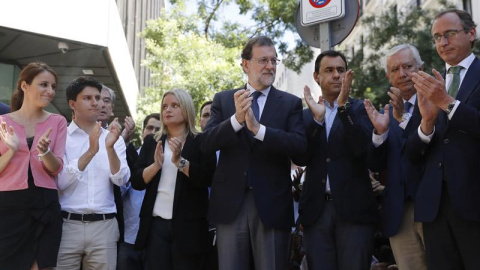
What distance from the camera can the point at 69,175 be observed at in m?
4.18

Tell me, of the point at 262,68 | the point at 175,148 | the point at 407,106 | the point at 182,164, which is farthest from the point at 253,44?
the point at 407,106

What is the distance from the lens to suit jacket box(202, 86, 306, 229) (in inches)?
146

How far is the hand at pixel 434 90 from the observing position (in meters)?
3.24

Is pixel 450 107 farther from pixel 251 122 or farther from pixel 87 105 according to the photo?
pixel 87 105

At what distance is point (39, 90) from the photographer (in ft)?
13.6

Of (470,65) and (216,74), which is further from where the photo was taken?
(216,74)

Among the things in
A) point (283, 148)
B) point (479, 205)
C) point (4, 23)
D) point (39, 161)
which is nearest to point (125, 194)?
point (39, 161)

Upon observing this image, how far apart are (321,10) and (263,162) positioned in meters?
2.06

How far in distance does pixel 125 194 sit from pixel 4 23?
5332mm

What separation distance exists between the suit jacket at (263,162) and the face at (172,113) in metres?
0.72

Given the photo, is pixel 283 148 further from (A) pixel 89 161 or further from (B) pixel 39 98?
(B) pixel 39 98

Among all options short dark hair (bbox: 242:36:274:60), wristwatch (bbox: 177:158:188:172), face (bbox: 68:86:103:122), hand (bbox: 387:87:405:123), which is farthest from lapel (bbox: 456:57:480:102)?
face (bbox: 68:86:103:122)

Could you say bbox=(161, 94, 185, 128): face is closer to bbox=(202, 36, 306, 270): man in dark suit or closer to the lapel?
bbox=(202, 36, 306, 270): man in dark suit

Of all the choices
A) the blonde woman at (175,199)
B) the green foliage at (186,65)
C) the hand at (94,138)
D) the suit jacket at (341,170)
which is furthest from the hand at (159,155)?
the green foliage at (186,65)
